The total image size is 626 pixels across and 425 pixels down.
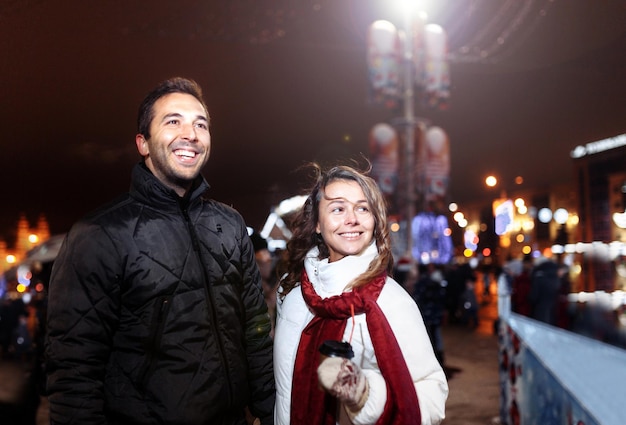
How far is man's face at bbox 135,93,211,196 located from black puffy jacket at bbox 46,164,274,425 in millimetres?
70

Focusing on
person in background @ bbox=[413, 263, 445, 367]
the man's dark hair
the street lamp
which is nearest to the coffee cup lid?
the man's dark hair

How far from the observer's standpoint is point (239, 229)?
2.46 m

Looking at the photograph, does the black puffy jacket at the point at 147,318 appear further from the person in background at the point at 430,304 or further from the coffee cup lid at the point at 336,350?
the person in background at the point at 430,304

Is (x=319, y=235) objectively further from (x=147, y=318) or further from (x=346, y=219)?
(x=147, y=318)

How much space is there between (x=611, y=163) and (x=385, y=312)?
966 inches

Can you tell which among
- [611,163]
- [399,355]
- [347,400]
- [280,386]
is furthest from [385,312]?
[611,163]

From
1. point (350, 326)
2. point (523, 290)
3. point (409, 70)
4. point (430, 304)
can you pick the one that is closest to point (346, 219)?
point (350, 326)

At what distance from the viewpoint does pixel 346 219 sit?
221cm

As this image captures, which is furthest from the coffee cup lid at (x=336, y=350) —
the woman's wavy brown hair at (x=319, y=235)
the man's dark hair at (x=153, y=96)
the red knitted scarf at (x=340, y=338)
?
the man's dark hair at (x=153, y=96)

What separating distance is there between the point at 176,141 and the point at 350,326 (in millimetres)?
1073

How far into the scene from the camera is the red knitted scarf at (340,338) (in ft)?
5.99

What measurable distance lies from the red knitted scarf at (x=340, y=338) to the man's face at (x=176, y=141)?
2.39ft

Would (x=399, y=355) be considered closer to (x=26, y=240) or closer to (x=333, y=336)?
(x=333, y=336)

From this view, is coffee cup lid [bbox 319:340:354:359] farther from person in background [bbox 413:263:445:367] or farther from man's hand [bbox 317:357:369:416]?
person in background [bbox 413:263:445:367]
